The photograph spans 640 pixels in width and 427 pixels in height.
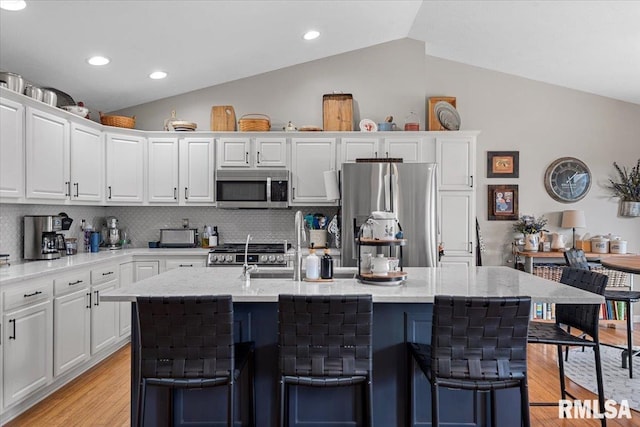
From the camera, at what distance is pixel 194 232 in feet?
16.4

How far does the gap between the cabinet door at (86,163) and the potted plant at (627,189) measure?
19.7 feet

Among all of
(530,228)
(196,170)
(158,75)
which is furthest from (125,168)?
(530,228)

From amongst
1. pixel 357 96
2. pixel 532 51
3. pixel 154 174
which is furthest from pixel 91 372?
pixel 532 51

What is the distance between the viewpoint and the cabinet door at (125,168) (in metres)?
4.53

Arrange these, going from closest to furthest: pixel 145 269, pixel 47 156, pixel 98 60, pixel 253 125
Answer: pixel 47 156 < pixel 98 60 < pixel 145 269 < pixel 253 125

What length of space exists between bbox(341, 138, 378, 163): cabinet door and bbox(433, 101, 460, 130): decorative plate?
2.68 feet

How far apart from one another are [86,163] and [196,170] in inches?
43.3

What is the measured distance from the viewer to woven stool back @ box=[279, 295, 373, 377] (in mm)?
1916

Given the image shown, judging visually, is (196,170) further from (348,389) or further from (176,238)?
(348,389)

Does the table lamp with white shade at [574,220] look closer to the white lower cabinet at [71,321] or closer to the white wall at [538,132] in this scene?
the white wall at [538,132]

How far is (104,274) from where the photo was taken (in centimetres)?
387

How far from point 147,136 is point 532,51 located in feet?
14.3

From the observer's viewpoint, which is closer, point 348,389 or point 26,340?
point 348,389

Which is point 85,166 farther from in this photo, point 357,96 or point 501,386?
point 501,386
